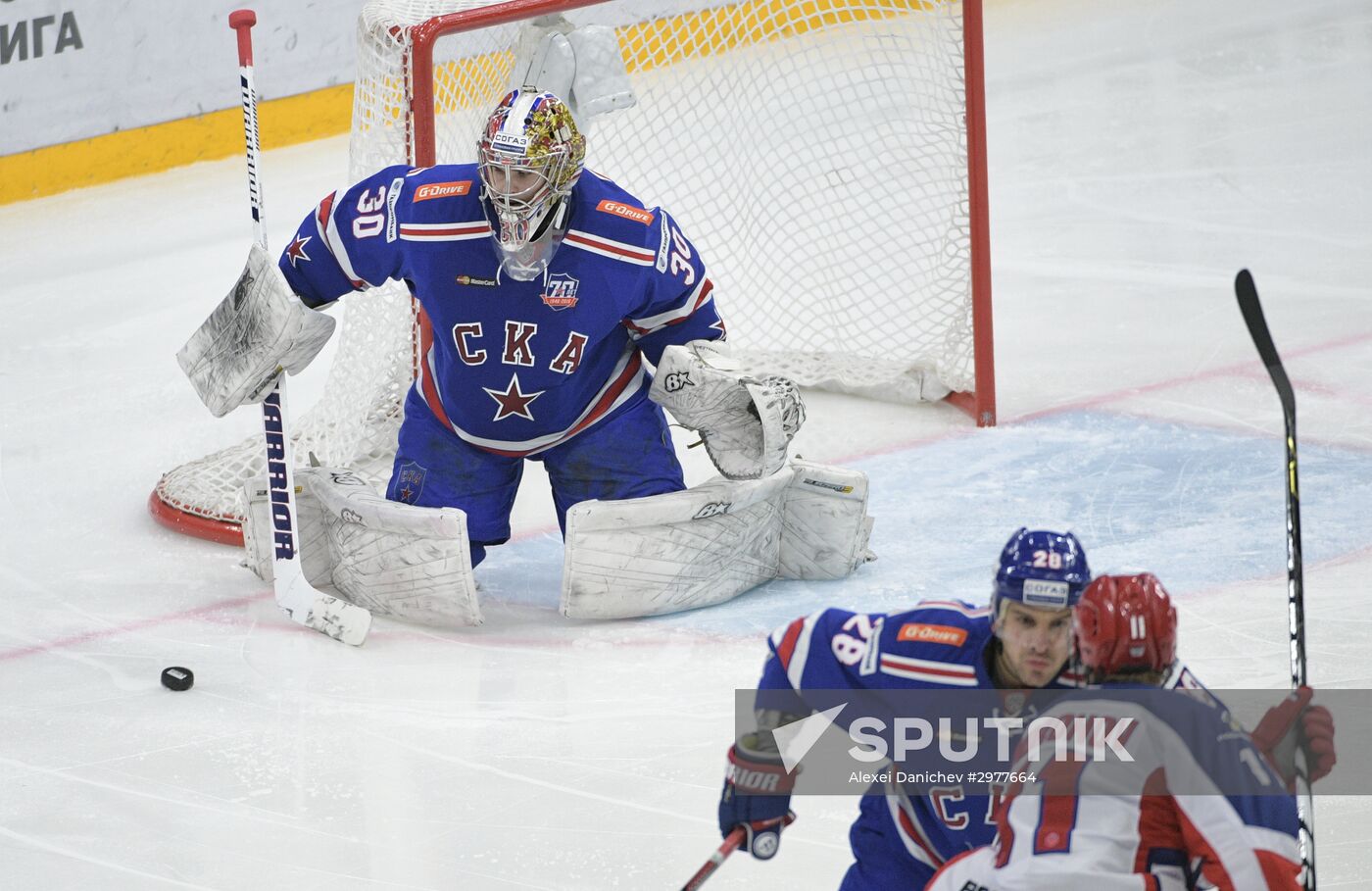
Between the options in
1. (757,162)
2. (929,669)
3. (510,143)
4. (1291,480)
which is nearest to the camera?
(929,669)

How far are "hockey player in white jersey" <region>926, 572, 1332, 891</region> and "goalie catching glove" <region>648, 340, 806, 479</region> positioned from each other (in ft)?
6.55

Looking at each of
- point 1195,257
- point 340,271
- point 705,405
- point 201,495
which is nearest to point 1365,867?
point 705,405

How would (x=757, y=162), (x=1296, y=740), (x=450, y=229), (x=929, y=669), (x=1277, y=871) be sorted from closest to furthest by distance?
(x=1277, y=871) < (x=1296, y=740) < (x=929, y=669) < (x=450, y=229) < (x=757, y=162)

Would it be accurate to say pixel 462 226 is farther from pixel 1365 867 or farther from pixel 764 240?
pixel 764 240

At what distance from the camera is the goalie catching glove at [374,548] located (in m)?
3.93

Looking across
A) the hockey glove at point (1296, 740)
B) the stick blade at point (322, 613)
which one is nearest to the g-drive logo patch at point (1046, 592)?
the hockey glove at point (1296, 740)

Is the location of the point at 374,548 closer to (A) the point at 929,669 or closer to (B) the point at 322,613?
(B) the point at 322,613

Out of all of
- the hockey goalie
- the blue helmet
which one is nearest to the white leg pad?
Answer: the hockey goalie

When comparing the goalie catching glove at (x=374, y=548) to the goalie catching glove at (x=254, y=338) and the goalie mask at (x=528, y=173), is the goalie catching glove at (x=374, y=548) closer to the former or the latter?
the goalie catching glove at (x=254, y=338)

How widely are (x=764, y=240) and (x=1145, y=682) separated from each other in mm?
4569

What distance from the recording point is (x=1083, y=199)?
709cm

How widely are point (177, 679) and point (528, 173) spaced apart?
46.7 inches

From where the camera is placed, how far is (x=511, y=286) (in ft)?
12.5

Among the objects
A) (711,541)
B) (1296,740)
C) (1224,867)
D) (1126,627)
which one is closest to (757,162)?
(711,541)
